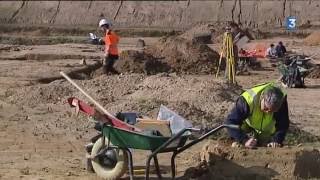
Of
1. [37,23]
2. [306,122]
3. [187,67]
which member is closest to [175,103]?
[306,122]

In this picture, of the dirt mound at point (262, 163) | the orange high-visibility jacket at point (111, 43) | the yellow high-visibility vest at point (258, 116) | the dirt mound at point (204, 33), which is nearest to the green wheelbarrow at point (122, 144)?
the yellow high-visibility vest at point (258, 116)

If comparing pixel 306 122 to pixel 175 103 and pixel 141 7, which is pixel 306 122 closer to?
pixel 175 103

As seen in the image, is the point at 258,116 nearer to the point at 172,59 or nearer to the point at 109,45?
the point at 109,45

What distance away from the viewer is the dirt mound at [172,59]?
24453 mm

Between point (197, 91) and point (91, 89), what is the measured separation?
2.47 metres

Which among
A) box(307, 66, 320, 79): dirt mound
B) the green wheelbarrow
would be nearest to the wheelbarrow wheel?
the green wheelbarrow

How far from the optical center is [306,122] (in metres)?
14.7

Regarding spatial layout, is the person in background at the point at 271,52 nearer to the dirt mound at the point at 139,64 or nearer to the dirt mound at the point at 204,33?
the dirt mound at the point at 139,64

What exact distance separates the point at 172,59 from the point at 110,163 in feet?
59.6

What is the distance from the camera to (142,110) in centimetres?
1334

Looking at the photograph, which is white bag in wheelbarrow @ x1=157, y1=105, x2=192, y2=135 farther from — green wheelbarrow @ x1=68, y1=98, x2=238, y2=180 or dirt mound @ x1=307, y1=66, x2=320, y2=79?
dirt mound @ x1=307, y1=66, x2=320, y2=79

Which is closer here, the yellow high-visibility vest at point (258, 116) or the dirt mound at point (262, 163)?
the yellow high-visibility vest at point (258, 116)

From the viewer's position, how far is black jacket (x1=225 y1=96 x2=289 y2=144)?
25.6 ft

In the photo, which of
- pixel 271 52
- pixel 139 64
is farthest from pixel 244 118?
pixel 271 52
